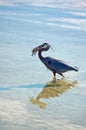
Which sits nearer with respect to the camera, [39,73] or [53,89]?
[53,89]

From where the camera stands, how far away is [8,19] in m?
14.2

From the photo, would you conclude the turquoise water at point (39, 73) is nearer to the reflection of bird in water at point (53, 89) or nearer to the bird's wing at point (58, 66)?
the reflection of bird in water at point (53, 89)

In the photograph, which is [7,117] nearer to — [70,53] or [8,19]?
[70,53]

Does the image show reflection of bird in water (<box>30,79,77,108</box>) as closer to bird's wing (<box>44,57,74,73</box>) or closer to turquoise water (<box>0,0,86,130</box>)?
turquoise water (<box>0,0,86,130</box>)

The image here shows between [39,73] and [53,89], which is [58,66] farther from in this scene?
[53,89]

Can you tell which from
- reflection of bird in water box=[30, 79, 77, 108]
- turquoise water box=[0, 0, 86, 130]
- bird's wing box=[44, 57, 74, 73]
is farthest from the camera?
bird's wing box=[44, 57, 74, 73]

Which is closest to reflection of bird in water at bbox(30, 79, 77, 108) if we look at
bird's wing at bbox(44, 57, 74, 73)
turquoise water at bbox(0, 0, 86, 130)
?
turquoise water at bbox(0, 0, 86, 130)

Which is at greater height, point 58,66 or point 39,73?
point 58,66

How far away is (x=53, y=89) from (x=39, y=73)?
81 cm

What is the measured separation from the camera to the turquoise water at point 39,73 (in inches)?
228

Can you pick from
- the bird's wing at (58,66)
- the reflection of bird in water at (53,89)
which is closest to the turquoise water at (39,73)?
the reflection of bird in water at (53,89)

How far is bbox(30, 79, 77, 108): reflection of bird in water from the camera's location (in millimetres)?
6547

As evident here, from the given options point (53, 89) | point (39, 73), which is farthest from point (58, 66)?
point (53, 89)

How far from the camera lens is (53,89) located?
24.4 feet
